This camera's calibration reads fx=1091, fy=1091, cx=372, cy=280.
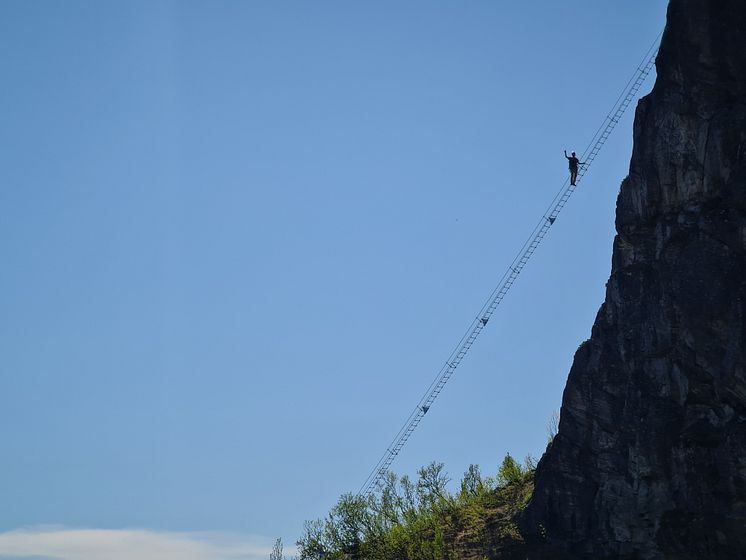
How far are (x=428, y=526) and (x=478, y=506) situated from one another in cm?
616

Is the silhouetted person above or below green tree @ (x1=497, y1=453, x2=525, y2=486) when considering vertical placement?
above

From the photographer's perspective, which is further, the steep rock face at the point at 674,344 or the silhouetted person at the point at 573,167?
the silhouetted person at the point at 573,167

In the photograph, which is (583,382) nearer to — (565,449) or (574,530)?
(565,449)

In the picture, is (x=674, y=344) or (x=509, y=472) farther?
(x=509, y=472)

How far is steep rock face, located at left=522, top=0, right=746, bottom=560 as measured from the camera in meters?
67.8

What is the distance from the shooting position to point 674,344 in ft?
240

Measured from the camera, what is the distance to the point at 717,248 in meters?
69.6

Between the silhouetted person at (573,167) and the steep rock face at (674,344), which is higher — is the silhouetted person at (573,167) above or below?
above

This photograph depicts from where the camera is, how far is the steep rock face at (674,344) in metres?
67.8

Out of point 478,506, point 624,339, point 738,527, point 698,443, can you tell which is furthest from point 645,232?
point 478,506

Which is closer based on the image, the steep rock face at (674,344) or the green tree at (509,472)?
the steep rock face at (674,344)

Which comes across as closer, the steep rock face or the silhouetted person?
the steep rock face

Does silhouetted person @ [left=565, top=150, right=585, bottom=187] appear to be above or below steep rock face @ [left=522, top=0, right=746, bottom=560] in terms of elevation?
above

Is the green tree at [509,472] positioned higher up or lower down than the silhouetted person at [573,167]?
lower down
